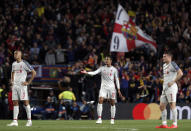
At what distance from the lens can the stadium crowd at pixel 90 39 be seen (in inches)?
1015

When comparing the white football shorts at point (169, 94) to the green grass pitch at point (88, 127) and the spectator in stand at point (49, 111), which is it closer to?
the green grass pitch at point (88, 127)

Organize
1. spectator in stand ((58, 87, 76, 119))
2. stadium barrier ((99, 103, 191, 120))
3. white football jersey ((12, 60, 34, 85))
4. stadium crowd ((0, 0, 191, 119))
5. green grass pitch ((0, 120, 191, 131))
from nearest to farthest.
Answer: green grass pitch ((0, 120, 191, 131))
white football jersey ((12, 60, 34, 85))
spectator in stand ((58, 87, 76, 119))
stadium barrier ((99, 103, 191, 120))
stadium crowd ((0, 0, 191, 119))

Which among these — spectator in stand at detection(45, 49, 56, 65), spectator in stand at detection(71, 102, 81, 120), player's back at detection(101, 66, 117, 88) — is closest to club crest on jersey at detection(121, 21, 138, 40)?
spectator in stand at detection(45, 49, 56, 65)

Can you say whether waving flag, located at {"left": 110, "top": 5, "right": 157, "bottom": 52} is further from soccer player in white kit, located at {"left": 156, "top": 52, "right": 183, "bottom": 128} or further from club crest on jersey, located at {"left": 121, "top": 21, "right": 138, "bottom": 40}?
soccer player in white kit, located at {"left": 156, "top": 52, "right": 183, "bottom": 128}

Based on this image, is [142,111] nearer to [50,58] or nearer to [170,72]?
[50,58]

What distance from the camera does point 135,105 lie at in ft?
83.1

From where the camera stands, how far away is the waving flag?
2750 cm

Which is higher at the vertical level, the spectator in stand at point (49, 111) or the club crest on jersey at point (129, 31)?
the club crest on jersey at point (129, 31)

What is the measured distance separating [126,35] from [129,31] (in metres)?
0.34

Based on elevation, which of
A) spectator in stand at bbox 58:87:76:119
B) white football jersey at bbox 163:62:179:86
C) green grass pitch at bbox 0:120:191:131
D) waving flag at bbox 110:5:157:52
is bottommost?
green grass pitch at bbox 0:120:191:131

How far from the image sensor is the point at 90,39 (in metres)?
29.5

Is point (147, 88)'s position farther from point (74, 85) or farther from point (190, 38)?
point (190, 38)

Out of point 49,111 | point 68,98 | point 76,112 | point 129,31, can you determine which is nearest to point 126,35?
point 129,31

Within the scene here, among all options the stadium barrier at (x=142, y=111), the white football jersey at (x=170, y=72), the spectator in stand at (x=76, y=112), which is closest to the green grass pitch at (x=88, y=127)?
the white football jersey at (x=170, y=72)
